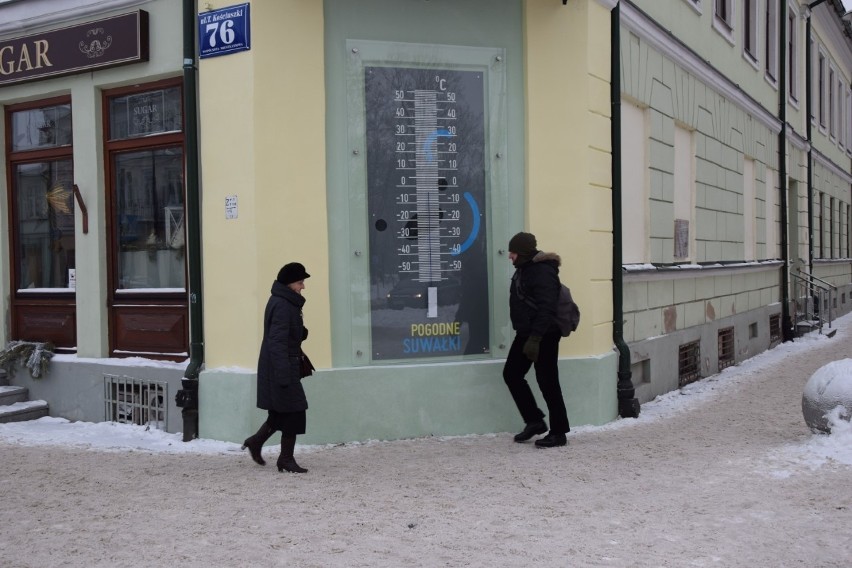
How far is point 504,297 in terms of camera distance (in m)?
8.00

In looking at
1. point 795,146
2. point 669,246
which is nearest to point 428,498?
point 669,246

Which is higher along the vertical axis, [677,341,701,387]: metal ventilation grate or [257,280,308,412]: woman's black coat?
[257,280,308,412]: woman's black coat

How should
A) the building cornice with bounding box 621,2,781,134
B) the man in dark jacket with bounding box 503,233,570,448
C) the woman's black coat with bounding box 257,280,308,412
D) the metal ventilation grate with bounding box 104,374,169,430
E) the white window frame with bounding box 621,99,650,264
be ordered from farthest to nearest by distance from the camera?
1. the white window frame with bounding box 621,99,650,264
2. the building cornice with bounding box 621,2,781,134
3. the metal ventilation grate with bounding box 104,374,169,430
4. the man in dark jacket with bounding box 503,233,570,448
5. the woman's black coat with bounding box 257,280,308,412

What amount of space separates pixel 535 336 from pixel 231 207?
275cm

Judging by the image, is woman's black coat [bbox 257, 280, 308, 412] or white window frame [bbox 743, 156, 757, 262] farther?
white window frame [bbox 743, 156, 757, 262]

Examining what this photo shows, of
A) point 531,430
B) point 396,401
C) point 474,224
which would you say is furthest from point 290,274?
point 531,430

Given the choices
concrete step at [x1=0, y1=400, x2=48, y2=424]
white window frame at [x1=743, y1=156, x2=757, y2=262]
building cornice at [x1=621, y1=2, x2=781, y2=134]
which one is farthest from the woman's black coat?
white window frame at [x1=743, y1=156, x2=757, y2=262]

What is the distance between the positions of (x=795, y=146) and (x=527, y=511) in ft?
51.1

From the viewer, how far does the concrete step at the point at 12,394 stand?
28.5 ft

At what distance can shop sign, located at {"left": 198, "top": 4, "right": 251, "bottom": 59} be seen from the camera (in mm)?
7262

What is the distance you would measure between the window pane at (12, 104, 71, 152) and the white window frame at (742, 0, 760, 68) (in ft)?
35.1

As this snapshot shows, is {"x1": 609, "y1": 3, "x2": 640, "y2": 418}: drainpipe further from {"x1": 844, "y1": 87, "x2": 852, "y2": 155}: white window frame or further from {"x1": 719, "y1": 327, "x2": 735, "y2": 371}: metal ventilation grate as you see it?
{"x1": 844, "y1": 87, "x2": 852, "y2": 155}: white window frame

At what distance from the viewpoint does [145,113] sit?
27.3 ft

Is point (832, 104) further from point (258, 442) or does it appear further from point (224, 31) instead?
point (258, 442)
